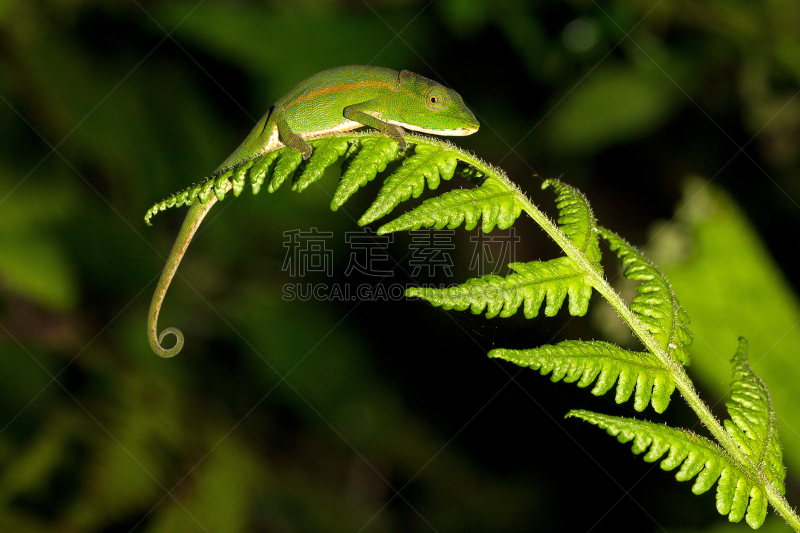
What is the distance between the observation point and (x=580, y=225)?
7.29ft

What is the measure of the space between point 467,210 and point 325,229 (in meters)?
4.20

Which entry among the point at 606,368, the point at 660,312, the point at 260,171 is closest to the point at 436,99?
the point at 260,171

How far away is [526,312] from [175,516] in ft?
12.7

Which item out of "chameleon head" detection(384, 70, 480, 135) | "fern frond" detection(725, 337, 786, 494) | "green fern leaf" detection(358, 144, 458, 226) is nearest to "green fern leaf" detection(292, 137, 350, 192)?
"green fern leaf" detection(358, 144, 458, 226)

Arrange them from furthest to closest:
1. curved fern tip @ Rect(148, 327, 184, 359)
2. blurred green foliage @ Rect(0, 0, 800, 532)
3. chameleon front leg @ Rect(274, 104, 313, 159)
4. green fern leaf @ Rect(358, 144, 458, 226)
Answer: blurred green foliage @ Rect(0, 0, 800, 532) < curved fern tip @ Rect(148, 327, 184, 359) < chameleon front leg @ Rect(274, 104, 313, 159) < green fern leaf @ Rect(358, 144, 458, 226)

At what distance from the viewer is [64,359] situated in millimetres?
5352

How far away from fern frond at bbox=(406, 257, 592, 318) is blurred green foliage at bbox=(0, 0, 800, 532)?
2.95 metres

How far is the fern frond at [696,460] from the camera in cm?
187

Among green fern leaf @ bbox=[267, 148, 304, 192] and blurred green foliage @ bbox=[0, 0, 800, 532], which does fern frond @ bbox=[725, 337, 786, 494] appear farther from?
blurred green foliage @ bbox=[0, 0, 800, 532]

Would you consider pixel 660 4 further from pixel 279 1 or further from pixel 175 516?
pixel 175 516

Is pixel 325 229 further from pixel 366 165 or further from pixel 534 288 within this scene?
pixel 534 288

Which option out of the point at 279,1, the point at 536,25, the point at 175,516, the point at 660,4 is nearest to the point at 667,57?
the point at 660,4

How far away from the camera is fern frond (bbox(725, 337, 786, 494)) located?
2.08 m

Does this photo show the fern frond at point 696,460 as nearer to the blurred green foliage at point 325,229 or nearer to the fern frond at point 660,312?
the fern frond at point 660,312
